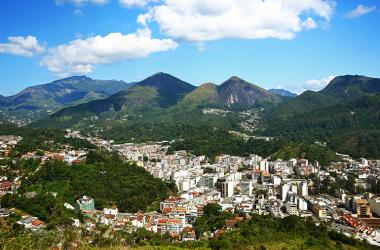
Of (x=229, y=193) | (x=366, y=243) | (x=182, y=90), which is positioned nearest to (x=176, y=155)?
(x=229, y=193)

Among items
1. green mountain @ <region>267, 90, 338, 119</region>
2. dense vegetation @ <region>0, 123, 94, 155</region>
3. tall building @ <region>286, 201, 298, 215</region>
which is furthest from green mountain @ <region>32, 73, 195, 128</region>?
tall building @ <region>286, 201, 298, 215</region>

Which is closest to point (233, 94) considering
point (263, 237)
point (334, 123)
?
point (334, 123)

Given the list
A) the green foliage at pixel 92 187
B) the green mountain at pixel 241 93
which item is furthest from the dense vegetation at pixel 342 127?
the green mountain at pixel 241 93

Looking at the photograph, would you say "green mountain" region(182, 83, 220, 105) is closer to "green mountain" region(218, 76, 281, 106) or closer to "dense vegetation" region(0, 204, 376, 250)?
"green mountain" region(218, 76, 281, 106)

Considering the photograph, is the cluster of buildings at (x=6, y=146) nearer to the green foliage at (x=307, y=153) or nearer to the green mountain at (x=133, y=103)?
the green foliage at (x=307, y=153)

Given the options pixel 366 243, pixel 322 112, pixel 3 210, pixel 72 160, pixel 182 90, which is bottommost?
pixel 366 243

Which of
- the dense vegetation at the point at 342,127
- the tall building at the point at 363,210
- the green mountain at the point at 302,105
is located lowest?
the tall building at the point at 363,210

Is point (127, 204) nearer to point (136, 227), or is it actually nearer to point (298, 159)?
point (136, 227)

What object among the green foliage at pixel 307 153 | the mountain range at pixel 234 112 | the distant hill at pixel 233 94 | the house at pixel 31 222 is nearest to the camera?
the house at pixel 31 222
